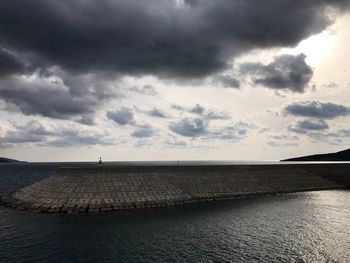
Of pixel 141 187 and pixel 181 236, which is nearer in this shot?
pixel 181 236

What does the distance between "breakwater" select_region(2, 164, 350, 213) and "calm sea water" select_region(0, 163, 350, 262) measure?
3.38m

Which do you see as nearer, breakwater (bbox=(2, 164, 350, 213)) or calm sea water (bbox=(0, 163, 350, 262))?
calm sea water (bbox=(0, 163, 350, 262))

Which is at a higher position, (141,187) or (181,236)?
(141,187)

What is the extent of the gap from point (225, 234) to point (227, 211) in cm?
1414

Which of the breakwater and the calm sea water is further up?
the breakwater

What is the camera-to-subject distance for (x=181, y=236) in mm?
36031

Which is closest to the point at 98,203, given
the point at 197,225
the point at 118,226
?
the point at 118,226

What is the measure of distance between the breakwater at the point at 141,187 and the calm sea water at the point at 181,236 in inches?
133

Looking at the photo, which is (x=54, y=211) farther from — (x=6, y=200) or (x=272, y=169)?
(x=272, y=169)

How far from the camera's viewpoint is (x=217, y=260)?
28609mm

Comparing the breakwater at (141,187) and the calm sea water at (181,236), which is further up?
the breakwater at (141,187)

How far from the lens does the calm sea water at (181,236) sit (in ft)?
97.4

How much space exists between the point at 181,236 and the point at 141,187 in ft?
75.2

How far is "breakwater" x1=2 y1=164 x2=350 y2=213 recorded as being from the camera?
5019cm
